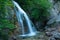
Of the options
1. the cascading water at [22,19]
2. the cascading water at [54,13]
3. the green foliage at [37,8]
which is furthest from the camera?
the green foliage at [37,8]

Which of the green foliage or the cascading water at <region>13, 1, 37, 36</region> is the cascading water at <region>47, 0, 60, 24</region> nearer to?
the green foliage

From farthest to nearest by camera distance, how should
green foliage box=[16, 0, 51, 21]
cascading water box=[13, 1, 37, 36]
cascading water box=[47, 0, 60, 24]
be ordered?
green foliage box=[16, 0, 51, 21]
cascading water box=[47, 0, 60, 24]
cascading water box=[13, 1, 37, 36]

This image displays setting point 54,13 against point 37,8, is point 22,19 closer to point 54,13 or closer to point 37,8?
point 37,8

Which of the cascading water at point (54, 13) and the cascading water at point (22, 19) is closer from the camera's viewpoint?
the cascading water at point (22, 19)

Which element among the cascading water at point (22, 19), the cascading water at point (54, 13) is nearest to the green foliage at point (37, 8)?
the cascading water at point (54, 13)

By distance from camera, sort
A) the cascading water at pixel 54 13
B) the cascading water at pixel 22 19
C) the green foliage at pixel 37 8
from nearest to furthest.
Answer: the cascading water at pixel 22 19, the cascading water at pixel 54 13, the green foliage at pixel 37 8

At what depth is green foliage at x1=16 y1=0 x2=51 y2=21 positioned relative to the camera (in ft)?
54.9

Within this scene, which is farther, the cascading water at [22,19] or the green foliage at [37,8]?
the green foliage at [37,8]

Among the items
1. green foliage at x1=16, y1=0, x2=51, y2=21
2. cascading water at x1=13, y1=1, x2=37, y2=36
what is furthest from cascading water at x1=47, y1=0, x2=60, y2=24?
cascading water at x1=13, y1=1, x2=37, y2=36

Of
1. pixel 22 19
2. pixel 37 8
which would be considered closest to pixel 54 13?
pixel 37 8

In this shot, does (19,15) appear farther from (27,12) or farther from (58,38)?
(58,38)

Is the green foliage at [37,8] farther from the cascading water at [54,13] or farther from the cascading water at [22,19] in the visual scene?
the cascading water at [22,19]

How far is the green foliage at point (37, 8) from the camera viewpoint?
658 inches

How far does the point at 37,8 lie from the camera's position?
1680 cm
